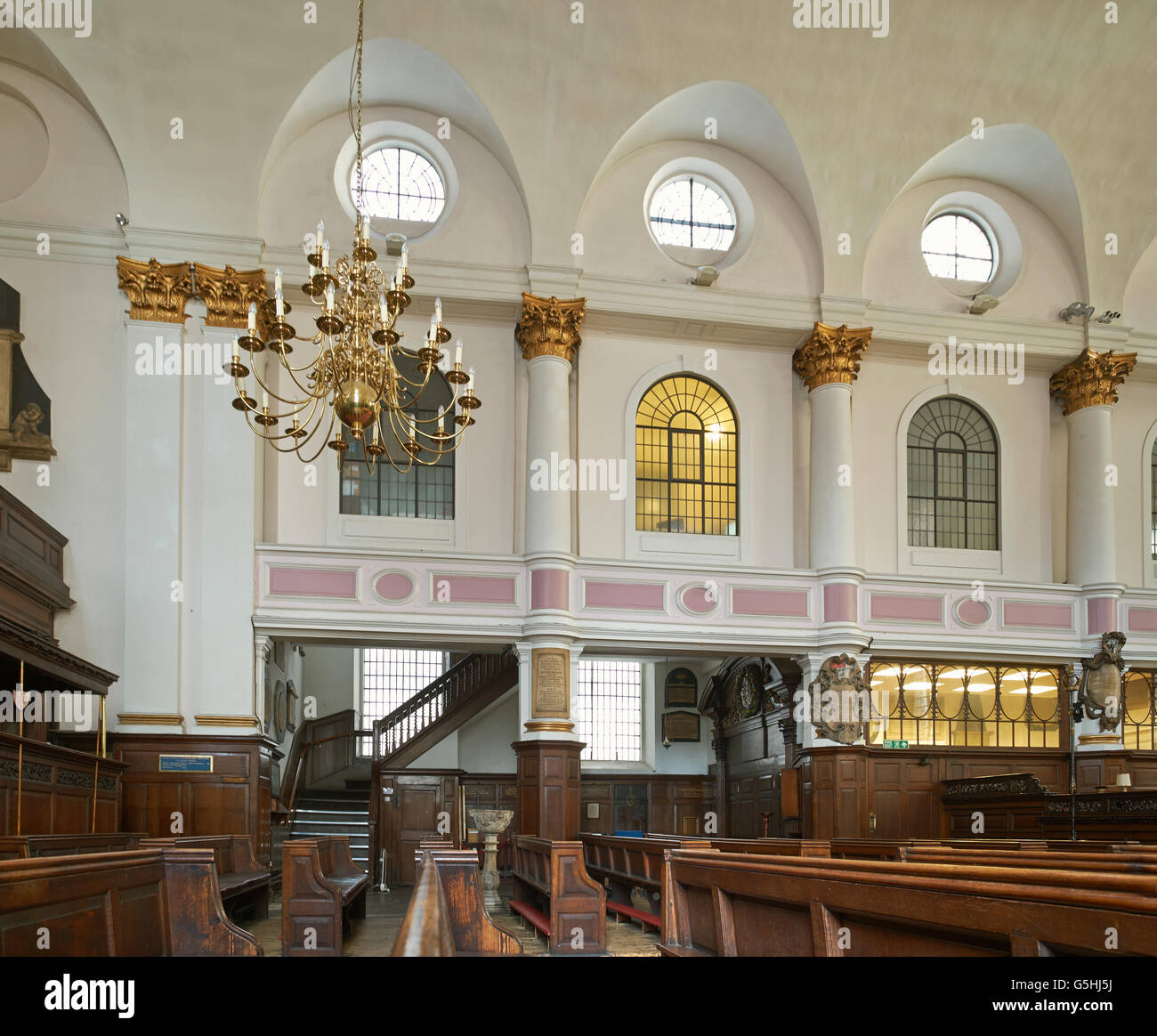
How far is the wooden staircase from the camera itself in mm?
18875

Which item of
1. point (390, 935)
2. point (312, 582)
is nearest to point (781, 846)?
point (390, 935)

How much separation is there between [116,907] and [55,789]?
5.86m

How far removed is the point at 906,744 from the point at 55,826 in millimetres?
11549

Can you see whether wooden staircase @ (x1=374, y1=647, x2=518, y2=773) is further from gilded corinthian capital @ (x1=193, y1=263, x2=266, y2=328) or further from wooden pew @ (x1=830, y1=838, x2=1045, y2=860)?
wooden pew @ (x1=830, y1=838, x2=1045, y2=860)

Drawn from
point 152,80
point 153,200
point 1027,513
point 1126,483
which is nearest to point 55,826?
point 153,200

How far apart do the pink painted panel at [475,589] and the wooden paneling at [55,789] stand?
15.9 feet

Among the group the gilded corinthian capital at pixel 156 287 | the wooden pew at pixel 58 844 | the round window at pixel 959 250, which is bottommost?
the wooden pew at pixel 58 844

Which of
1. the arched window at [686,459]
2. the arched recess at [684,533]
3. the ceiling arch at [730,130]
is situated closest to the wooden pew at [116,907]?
the arched recess at [684,533]

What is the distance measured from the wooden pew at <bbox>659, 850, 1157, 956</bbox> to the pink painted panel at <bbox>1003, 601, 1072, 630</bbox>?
13133mm

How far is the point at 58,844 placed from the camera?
8.30 m

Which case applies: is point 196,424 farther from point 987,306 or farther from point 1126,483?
point 1126,483

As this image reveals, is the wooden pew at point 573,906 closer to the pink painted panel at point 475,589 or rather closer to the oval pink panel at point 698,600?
the pink painted panel at point 475,589

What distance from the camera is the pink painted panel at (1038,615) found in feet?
56.0
